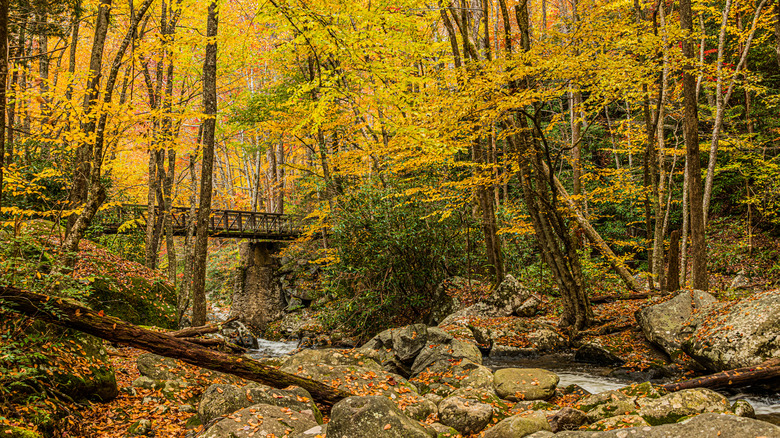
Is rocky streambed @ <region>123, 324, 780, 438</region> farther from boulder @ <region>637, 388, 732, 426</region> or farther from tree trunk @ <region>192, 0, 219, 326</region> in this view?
tree trunk @ <region>192, 0, 219, 326</region>

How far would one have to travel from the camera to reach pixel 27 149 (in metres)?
11.1

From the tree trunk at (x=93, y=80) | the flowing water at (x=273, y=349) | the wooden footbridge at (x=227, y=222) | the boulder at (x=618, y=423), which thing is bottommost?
the flowing water at (x=273, y=349)

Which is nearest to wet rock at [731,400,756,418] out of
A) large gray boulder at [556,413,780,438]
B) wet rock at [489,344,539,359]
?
large gray boulder at [556,413,780,438]

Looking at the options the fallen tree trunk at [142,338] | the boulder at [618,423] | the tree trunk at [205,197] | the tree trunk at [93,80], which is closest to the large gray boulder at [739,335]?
the boulder at [618,423]

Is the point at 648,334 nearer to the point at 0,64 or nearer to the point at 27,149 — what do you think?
the point at 0,64

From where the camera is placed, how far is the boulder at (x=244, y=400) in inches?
169

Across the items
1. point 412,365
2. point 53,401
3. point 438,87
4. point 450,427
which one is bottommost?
point 412,365

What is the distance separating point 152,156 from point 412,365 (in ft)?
29.4

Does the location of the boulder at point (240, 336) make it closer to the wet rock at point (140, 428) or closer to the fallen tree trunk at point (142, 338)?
the fallen tree trunk at point (142, 338)

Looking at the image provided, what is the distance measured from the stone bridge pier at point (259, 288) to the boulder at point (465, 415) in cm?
1393

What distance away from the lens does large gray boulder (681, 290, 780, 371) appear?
577 cm

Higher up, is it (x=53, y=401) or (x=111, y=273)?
(x=111, y=273)

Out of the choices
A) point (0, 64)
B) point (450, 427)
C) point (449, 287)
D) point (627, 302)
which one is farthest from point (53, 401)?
point (627, 302)

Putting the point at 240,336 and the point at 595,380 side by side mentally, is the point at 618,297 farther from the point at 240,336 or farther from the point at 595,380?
the point at 240,336
